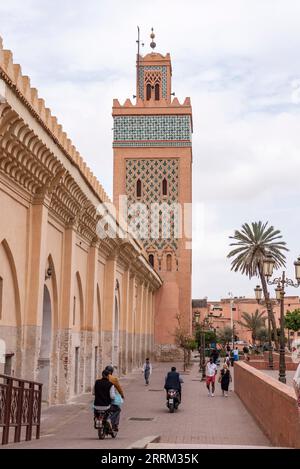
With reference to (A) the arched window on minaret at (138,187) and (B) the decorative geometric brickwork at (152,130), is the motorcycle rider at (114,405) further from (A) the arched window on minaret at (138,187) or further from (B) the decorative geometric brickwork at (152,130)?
(B) the decorative geometric brickwork at (152,130)

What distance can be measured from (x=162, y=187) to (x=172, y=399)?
29.2 m

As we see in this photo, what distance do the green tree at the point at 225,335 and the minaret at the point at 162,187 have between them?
3484 cm

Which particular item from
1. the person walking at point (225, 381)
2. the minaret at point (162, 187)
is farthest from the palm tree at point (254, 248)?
the person walking at point (225, 381)

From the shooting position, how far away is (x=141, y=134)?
1754 inches

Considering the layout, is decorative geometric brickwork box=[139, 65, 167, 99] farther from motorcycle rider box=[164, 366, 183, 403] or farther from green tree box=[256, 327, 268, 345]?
green tree box=[256, 327, 268, 345]

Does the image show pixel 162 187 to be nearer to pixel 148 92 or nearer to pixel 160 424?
pixel 148 92

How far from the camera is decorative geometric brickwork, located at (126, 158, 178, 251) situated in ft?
143

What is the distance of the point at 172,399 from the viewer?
1590 cm

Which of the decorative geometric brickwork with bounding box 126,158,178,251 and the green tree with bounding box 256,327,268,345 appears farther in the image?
the green tree with bounding box 256,327,268,345

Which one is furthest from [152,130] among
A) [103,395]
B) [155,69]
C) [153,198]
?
[103,395]

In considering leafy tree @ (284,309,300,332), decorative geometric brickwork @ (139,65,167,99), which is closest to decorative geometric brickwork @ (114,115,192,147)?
decorative geometric brickwork @ (139,65,167,99)

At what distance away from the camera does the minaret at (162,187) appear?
43.7 metres

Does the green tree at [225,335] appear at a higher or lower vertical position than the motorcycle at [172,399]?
higher
